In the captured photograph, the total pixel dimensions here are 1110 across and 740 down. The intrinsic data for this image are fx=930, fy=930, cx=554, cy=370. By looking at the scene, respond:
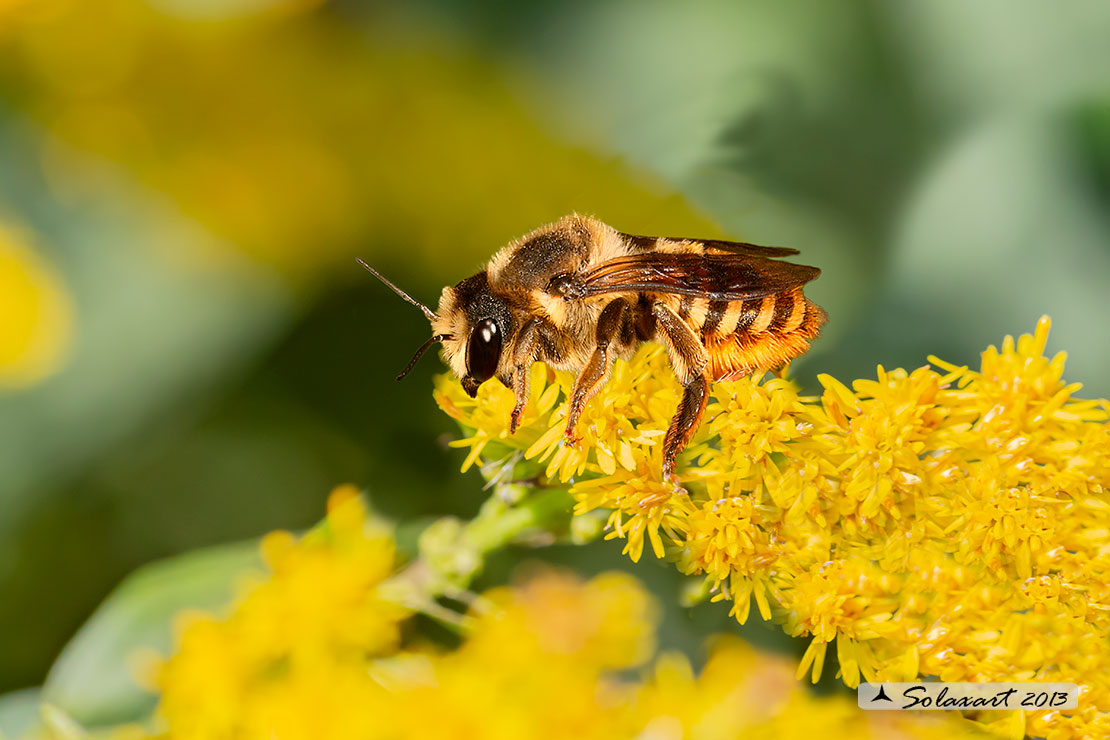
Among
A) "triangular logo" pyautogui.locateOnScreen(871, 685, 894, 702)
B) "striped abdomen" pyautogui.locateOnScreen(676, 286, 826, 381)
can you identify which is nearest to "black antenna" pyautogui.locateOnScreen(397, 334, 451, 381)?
"striped abdomen" pyautogui.locateOnScreen(676, 286, 826, 381)

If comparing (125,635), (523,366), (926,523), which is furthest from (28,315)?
(926,523)

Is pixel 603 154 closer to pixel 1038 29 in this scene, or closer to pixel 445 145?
pixel 445 145

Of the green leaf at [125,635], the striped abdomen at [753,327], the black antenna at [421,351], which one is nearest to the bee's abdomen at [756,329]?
the striped abdomen at [753,327]

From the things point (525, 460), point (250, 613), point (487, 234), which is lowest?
point (250, 613)

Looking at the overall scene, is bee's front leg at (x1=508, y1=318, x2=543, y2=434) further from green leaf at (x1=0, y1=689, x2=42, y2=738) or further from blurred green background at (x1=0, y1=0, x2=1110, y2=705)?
green leaf at (x1=0, y1=689, x2=42, y2=738)

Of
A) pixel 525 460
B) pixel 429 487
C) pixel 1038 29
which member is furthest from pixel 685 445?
pixel 1038 29

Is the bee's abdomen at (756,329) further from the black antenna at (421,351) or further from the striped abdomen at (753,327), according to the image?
the black antenna at (421,351)
